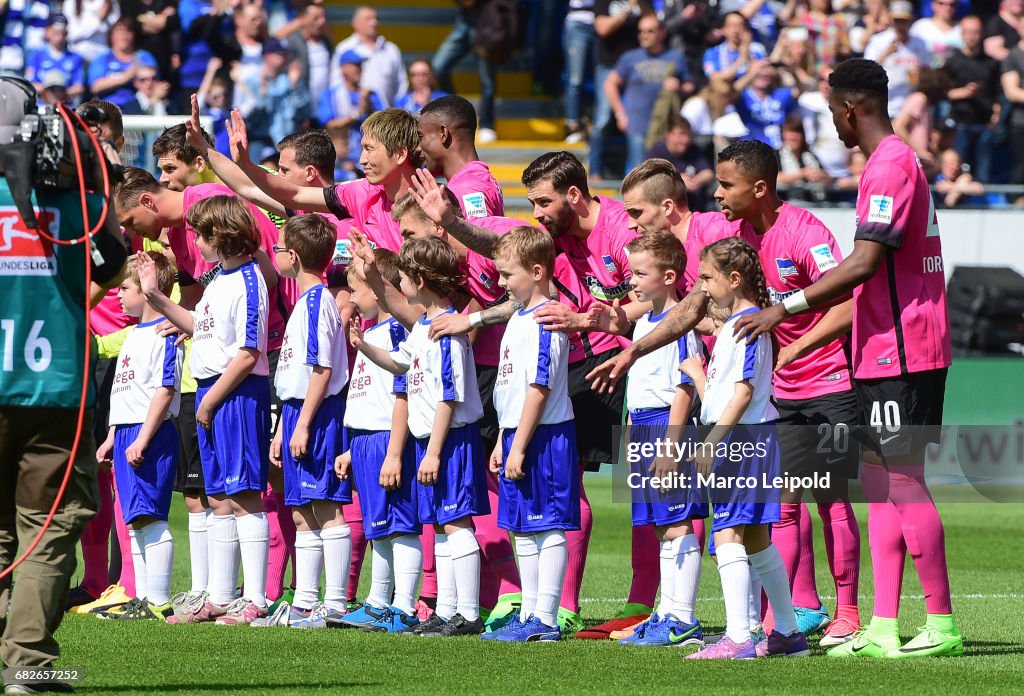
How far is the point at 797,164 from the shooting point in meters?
17.5

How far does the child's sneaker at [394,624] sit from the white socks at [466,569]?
24cm

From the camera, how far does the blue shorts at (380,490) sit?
7.53 m

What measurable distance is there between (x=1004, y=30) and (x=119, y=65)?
990 centimetres

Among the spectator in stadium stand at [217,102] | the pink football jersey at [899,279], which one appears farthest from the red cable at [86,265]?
the spectator in stadium stand at [217,102]

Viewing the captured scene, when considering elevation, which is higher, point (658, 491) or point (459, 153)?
point (459, 153)

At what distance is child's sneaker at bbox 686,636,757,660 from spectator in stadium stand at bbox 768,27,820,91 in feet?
41.4

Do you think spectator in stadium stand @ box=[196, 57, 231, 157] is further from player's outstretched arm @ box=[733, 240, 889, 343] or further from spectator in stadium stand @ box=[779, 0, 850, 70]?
player's outstretched arm @ box=[733, 240, 889, 343]

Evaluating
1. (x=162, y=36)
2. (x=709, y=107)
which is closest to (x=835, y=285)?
(x=709, y=107)

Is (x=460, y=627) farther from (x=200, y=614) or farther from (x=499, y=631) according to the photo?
(x=200, y=614)

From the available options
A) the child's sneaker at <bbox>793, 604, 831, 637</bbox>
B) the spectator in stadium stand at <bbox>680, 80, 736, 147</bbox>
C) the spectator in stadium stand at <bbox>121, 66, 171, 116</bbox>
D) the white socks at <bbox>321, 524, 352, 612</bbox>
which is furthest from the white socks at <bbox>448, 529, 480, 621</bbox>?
the spectator in stadium stand at <bbox>121, 66, 171, 116</bbox>

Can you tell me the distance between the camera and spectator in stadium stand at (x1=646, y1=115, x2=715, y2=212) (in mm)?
16817

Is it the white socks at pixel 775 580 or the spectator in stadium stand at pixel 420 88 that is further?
the spectator in stadium stand at pixel 420 88

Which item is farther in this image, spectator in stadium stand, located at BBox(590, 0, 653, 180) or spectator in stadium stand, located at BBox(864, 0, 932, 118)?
spectator in stadium stand, located at BBox(590, 0, 653, 180)

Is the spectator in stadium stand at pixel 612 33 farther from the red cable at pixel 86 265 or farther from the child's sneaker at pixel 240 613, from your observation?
the red cable at pixel 86 265
